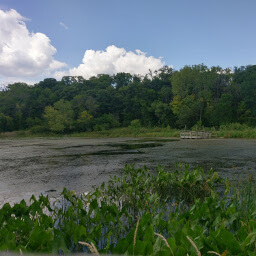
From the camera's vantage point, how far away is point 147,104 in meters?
62.6

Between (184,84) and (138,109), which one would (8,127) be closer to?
(138,109)

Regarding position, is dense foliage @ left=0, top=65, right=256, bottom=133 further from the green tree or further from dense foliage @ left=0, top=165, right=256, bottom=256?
dense foliage @ left=0, top=165, right=256, bottom=256

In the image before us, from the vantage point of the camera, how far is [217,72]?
61.4 metres

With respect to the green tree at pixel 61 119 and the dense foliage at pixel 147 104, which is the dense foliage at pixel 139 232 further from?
the green tree at pixel 61 119

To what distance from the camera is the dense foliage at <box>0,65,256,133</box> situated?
50.6m

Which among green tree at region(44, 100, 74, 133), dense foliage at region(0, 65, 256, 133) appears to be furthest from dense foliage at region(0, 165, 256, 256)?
green tree at region(44, 100, 74, 133)

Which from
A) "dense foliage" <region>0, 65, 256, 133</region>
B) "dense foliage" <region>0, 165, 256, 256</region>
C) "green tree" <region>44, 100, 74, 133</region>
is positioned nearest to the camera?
"dense foliage" <region>0, 165, 256, 256</region>

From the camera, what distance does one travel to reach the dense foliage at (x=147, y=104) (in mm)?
50594

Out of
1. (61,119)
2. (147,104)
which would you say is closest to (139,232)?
(61,119)

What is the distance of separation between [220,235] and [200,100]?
180 feet

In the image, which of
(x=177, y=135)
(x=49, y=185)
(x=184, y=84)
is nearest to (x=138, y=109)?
(x=184, y=84)

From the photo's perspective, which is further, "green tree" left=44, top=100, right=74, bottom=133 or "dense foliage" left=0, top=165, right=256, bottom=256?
"green tree" left=44, top=100, right=74, bottom=133

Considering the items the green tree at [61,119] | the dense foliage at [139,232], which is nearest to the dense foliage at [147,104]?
the green tree at [61,119]

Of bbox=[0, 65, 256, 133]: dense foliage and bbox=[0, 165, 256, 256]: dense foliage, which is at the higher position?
bbox=[0, 65, 256, 133]: dense foliage
